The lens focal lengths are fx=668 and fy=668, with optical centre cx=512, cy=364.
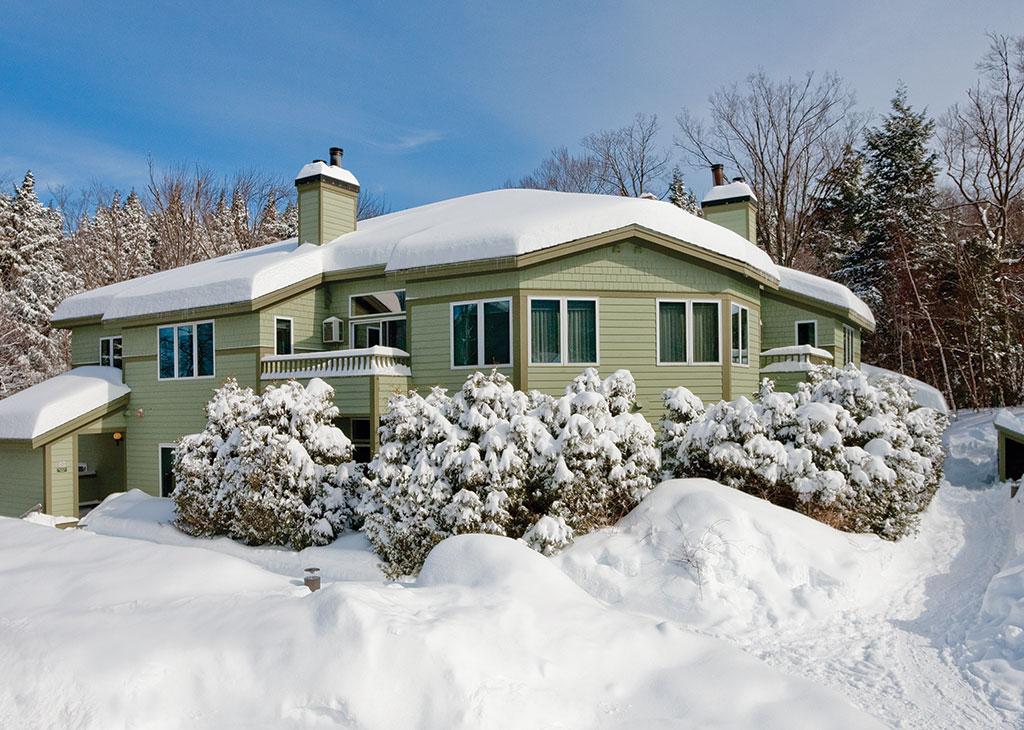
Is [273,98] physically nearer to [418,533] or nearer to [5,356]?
[418,533]

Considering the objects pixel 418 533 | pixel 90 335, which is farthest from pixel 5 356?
pixel 418 533

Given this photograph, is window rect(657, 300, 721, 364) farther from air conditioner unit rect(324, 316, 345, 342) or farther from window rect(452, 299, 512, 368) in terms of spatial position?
air conditioner unit rect(324, 316, 345, 342)

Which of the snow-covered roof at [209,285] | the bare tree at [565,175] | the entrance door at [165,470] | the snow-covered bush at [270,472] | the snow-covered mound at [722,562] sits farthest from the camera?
the bare tree at [565,175]

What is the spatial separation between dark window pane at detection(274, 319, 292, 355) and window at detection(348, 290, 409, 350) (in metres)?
1.47

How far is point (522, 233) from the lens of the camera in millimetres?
12984

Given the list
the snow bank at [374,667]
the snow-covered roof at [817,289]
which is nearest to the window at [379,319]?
the snow bank at [374,667]

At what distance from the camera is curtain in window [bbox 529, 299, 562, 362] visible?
13406 millimetres

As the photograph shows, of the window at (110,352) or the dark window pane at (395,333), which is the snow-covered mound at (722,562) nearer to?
the dark window pane at (395,333)

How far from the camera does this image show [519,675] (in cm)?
496

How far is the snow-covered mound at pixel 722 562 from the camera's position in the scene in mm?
7875

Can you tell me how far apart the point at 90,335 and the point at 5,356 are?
1516 centimetres

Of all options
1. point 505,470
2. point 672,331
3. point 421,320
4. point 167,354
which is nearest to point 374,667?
point 505,470

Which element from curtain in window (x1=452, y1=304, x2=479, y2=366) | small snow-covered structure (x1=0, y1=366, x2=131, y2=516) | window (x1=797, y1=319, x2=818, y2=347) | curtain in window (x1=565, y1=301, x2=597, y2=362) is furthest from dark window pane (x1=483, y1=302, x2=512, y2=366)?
small snow-covered structure (x1=0, y1=366, x2=131, y2=516)

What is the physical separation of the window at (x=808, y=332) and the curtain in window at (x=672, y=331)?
6.55 m
